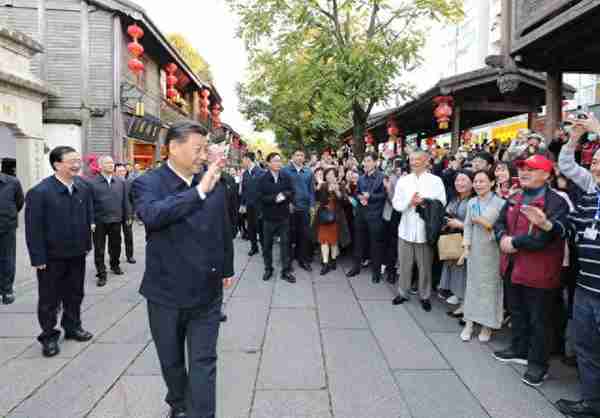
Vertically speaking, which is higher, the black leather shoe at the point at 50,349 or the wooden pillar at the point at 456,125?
the wooden pillar at the point at 456,125

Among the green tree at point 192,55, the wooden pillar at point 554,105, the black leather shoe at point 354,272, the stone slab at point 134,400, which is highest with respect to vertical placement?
the green tree at point 192,55

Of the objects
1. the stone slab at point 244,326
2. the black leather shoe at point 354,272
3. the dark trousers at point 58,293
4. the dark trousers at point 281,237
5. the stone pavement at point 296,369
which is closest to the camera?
the stone pavement at point 296,369

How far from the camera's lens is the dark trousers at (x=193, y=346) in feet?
8.30

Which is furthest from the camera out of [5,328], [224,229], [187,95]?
[187,95]

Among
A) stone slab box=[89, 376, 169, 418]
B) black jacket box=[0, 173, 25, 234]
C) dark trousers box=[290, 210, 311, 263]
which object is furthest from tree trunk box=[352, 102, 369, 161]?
stone slab box=[89, 376, 169, 418]

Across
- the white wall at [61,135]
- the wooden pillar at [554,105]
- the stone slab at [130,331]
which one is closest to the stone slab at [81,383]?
the stone slab at [130,331]

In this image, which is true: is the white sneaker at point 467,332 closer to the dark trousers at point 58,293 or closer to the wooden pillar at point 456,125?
the dark trousers at point 58,293

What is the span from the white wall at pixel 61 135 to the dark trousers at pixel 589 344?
535 inches

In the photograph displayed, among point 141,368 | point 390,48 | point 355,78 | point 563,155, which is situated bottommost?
point 141,368

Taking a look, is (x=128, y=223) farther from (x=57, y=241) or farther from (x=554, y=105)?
(x=554, y=105)

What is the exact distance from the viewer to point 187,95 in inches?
929

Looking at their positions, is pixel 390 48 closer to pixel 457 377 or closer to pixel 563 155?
pixel 563 155

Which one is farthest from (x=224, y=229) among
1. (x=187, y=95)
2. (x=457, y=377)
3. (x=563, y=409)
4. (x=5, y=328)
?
(x=187, y=95)

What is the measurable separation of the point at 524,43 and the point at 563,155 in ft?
7.97
